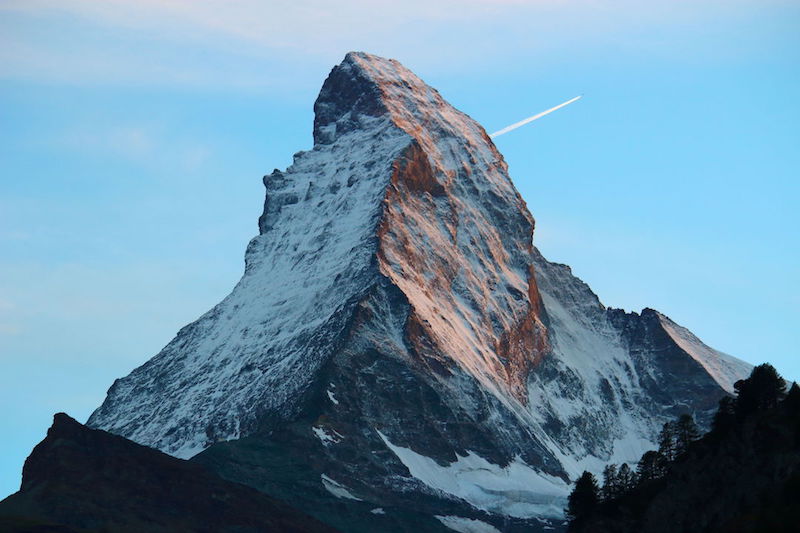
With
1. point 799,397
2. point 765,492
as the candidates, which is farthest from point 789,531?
point 799,397

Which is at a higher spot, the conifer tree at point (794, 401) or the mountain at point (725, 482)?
the conifer tree at point (794, 401)

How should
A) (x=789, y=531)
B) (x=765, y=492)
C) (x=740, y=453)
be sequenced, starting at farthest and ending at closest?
(x=740, y=453) → (x=765, y=492) → (x=789, y=531)

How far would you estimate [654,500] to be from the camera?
618 ft

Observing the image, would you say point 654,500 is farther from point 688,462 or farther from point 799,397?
point 799,397

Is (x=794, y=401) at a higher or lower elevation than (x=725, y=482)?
higher

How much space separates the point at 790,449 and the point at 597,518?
3013 cm

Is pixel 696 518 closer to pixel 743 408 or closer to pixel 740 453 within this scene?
pixel 740 453

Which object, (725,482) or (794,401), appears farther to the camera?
(725,482)

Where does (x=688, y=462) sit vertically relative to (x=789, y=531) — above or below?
above

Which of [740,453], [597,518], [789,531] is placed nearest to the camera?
[789,531]

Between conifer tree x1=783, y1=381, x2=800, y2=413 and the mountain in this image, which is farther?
conifer tree x1=783, y1=381, x2=800, y2=413

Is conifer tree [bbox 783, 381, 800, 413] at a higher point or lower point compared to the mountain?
higher

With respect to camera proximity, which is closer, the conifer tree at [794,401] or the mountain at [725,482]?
the mountain at [725,482]

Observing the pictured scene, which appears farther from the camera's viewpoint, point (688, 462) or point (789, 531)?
point (688, 462)
